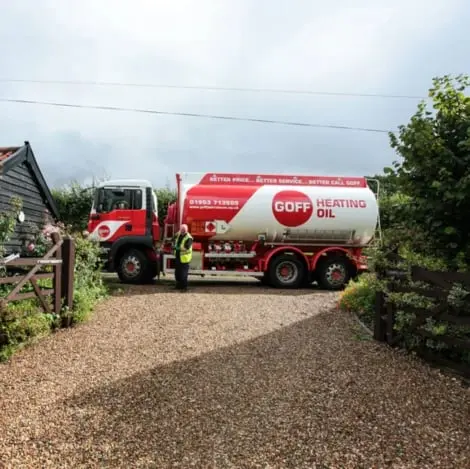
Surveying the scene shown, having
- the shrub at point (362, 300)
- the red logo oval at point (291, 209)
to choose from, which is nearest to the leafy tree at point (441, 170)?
the shrub at point (362, 300)

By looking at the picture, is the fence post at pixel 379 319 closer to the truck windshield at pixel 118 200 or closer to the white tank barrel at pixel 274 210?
the white tank barrel at pixel 274 210

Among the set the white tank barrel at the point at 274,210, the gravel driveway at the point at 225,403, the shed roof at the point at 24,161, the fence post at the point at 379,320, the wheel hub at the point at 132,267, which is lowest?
the gravel driveway at the point at 225,403

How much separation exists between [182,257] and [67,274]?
15.2 feet

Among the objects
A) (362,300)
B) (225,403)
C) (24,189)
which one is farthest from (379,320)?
(24,189)

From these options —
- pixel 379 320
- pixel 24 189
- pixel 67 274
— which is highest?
pixel 24 189

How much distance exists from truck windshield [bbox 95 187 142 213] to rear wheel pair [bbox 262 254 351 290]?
165 inches

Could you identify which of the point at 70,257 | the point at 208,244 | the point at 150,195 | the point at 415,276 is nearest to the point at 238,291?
the point at 208,244

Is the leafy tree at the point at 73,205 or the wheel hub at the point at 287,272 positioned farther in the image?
the leafy tree at the point at 73,205

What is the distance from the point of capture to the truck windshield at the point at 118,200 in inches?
504

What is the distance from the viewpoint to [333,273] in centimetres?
1298

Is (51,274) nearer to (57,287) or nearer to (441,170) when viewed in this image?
(57,287)

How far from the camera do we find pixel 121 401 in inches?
167

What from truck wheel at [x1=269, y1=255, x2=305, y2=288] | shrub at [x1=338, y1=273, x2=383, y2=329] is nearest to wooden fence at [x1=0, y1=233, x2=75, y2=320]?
shrub at [x1=338, y1=273, x2=383, y2=329]

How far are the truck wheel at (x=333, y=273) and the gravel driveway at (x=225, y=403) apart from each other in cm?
572
